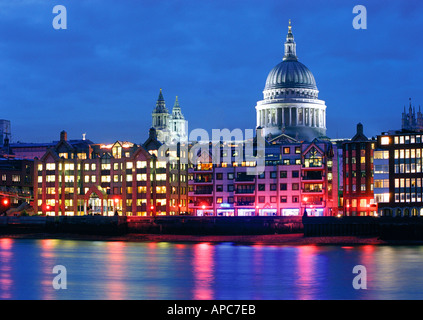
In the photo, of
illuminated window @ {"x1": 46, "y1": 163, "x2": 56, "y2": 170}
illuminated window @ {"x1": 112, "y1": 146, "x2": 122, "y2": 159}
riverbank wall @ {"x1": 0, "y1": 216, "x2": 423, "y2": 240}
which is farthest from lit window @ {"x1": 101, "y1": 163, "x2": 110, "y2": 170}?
riverbank wall @ {"x1": 0, "y1": 216, "x2": 423, "y2": 240}

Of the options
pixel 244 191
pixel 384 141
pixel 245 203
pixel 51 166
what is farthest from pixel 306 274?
pixel 51 166

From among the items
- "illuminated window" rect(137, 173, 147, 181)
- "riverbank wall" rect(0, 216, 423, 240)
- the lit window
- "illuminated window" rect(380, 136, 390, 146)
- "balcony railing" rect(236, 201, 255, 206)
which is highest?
"illuminated window" rect(380, 136, 390, 146)

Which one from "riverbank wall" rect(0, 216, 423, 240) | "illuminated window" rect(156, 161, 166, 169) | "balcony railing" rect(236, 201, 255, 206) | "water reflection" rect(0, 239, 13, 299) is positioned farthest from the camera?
"illuminated window" rect(156, 161, 166, 169)

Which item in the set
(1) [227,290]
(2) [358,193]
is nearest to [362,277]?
(1) [227,290]

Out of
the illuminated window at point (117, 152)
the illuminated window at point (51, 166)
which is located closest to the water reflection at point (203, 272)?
the illuminated window at point (117, 152)

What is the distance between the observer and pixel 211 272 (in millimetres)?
76562

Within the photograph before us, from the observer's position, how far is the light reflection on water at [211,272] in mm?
63062

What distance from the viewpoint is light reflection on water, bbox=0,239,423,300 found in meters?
63.1

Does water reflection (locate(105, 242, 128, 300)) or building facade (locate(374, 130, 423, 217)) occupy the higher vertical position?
building facade (locate(374, 130, 423, 217))

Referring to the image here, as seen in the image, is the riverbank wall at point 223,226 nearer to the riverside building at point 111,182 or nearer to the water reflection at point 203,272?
the riverside building at point 111,182

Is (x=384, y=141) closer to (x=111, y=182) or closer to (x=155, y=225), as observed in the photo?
(x=155, y=225)

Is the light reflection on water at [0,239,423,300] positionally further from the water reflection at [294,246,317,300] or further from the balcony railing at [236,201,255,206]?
the balcony railing at [236,201,255,206]
